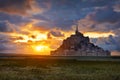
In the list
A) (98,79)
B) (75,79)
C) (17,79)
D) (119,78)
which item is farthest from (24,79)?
(119,78)

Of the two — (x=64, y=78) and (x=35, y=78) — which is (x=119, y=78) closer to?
(x=64, y=78)

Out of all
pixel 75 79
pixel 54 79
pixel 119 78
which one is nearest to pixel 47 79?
pixel 54 79

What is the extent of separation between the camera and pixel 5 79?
161 feet

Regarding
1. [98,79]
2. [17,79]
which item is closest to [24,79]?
[17,79]

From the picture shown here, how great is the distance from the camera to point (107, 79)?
50.8m

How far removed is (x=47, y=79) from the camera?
1971 inches

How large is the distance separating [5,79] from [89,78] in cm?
1603

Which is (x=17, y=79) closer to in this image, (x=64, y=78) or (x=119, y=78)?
(x=64, y=78)

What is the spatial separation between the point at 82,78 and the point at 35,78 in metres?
9.13

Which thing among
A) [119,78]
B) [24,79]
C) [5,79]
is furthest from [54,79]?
[119,78]

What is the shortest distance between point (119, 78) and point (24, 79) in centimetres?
1814

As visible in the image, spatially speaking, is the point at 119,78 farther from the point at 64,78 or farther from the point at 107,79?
the point at 64,78

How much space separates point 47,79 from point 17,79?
557cm

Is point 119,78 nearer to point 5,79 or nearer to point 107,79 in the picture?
point 107,79
